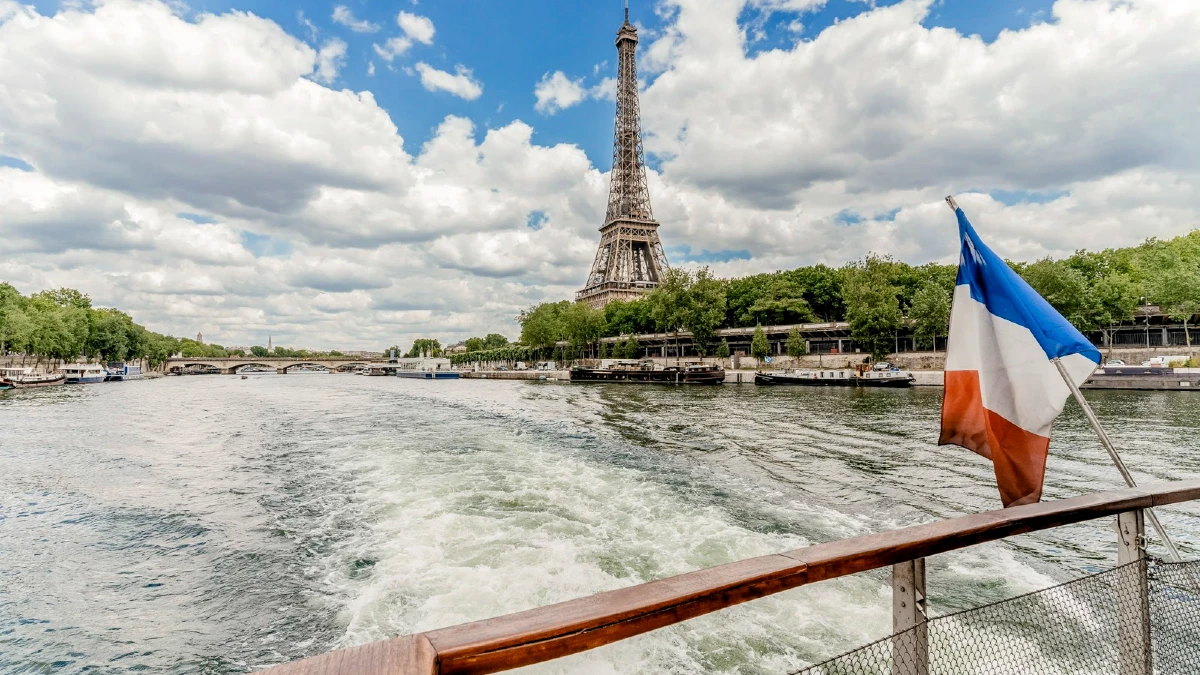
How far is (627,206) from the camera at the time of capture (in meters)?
119

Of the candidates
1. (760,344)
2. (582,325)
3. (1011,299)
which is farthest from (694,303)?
(1011,299)

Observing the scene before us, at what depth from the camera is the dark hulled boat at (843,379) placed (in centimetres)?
5281

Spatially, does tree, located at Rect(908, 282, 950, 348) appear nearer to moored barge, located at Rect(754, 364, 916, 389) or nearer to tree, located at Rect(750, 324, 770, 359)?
moored barge, located at Rect(754, 364, 916, 389)

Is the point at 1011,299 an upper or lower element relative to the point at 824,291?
lower

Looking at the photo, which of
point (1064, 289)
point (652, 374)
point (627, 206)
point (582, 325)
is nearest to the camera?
point (1064, 289)

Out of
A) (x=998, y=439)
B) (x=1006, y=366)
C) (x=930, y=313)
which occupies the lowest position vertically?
(x=998, y=439)

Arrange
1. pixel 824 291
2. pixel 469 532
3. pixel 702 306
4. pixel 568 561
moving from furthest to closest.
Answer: pixel 824 291, pixel 702 306, pixel 469 532, pixel 568 561

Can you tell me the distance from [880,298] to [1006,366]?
69.4 meters

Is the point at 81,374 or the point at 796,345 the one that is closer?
the point at 796,345

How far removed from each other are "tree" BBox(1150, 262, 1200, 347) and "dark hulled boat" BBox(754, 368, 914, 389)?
21997 mm

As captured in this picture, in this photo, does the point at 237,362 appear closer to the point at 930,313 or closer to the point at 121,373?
the point at 121,373

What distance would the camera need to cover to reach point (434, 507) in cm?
1163

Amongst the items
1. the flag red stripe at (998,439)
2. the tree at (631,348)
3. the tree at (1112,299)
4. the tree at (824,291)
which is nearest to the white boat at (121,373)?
the tree at (631,348)

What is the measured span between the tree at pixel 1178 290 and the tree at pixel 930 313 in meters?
16.2
